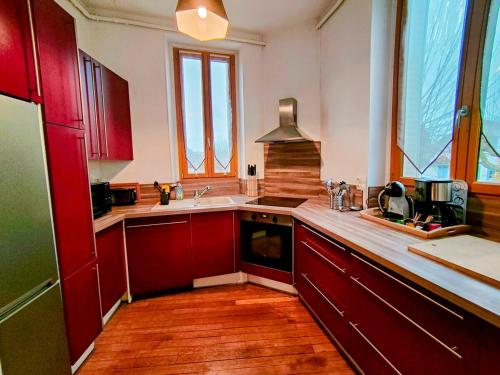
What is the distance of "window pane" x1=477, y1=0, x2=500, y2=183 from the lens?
48.3 inches

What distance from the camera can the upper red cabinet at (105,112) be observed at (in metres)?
1.91

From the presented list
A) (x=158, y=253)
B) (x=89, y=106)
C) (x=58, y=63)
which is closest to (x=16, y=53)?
(x=58, y=63)

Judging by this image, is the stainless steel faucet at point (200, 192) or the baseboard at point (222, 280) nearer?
the baseboard at point (222, 280)

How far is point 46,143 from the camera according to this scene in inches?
49.6

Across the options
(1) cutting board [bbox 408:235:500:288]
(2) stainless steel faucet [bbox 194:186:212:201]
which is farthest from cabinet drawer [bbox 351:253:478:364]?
(2) stainless steel faucet [bbox 194:186:212:201]

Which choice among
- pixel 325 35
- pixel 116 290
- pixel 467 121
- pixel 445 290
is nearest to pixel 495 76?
pixel 467 121

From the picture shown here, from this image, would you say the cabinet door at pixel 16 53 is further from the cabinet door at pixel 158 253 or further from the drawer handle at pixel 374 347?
the drawer handle at pixel 374 347

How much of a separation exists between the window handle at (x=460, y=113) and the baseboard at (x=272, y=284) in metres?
1.82

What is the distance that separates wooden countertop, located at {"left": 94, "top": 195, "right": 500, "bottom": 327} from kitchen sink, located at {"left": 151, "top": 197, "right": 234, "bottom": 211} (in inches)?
3.1

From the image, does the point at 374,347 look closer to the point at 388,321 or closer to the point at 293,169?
the point at 388,321

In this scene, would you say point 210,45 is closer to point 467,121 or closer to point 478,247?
point 467,121

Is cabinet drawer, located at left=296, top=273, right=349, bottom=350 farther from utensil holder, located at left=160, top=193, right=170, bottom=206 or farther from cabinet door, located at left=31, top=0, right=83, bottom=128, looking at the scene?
cabinet door, located at left=31, top=0, right=83, bottom=128

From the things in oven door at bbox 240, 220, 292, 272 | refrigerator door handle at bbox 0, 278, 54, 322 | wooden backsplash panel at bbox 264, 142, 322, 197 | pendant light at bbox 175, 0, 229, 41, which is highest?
pendant light at bbox 175, 0, 229, 41

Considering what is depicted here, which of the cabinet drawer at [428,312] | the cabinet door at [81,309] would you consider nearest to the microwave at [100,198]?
the cabinet door at [81,309]
